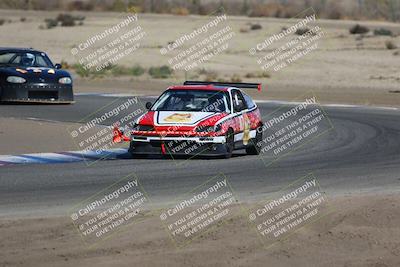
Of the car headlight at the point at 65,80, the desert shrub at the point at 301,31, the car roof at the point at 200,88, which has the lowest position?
the desert shrub at the point at 301,31

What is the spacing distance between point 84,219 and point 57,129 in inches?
424

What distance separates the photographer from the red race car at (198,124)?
17.9m

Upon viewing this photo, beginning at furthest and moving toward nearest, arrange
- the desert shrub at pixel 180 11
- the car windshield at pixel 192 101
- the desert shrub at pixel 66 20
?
the desert shrub at pixel 180 11, the desert shrub at pixel 66 20, the car windshield at pixel 192 101

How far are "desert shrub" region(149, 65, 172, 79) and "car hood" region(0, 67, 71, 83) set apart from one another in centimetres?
1593

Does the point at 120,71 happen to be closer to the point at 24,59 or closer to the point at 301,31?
the point at 301,31

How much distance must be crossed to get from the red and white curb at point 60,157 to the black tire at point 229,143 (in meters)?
1.87

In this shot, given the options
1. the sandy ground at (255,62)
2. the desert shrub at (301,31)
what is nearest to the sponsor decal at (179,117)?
the sandy ground at (255,62)

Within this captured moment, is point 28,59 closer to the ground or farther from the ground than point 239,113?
closer to the ground

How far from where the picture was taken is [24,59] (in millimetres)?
28672

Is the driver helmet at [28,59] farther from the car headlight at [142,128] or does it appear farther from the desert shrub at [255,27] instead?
the desert shrub at [255,27]

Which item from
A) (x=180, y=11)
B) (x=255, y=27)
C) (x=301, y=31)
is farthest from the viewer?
(x=180, y=11)

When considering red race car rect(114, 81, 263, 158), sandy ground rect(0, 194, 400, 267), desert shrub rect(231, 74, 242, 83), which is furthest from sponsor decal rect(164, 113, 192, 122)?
desert shrub rect(231, 74, 242, 83)

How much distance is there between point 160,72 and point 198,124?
27.1 metres

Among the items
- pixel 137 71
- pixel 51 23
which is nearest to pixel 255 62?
pixel 137 71
